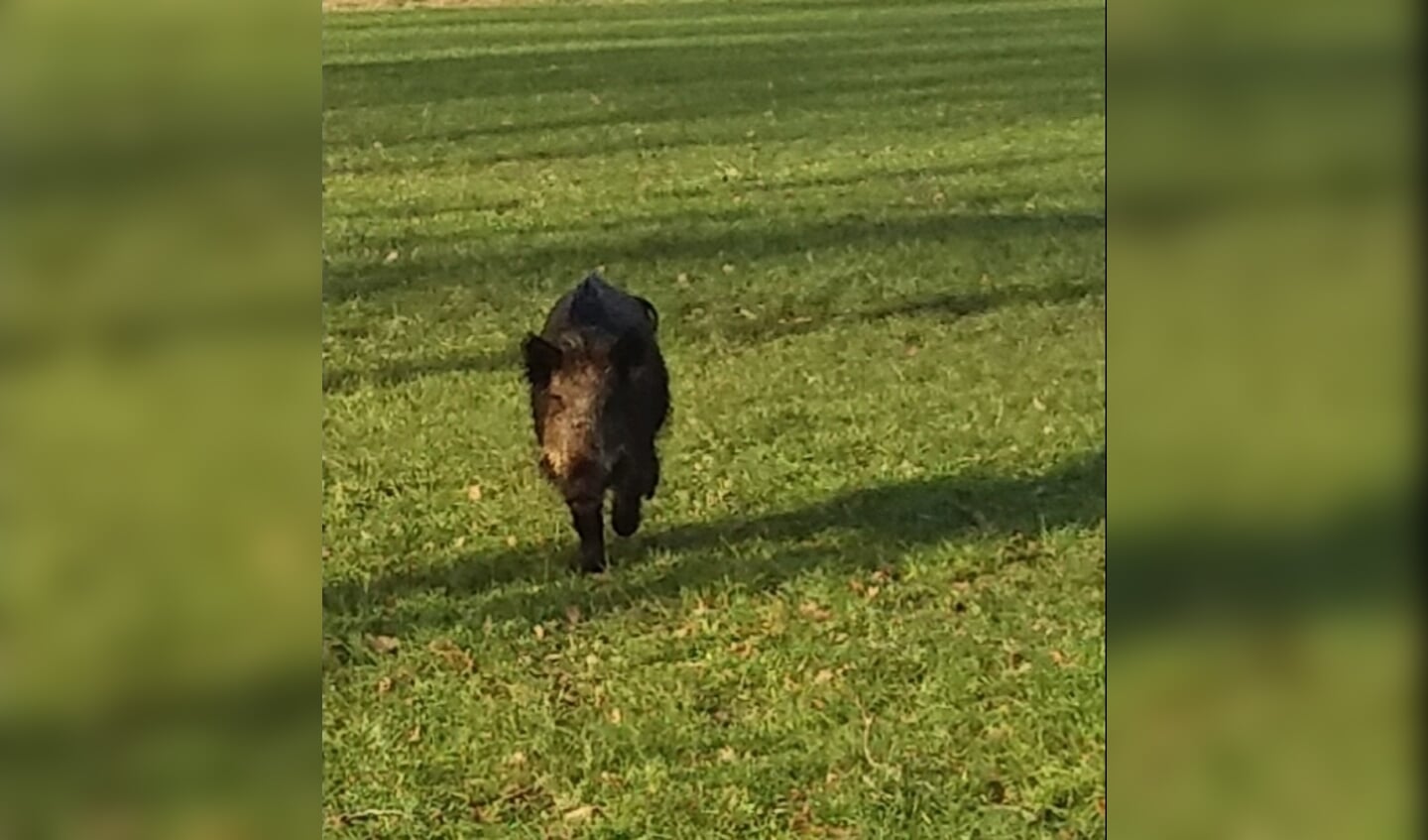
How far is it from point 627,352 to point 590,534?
A: 1.61 feet

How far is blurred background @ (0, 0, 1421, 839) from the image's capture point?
1169 mm

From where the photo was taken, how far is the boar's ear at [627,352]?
12.9ft

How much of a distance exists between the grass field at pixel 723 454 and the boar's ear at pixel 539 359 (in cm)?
56

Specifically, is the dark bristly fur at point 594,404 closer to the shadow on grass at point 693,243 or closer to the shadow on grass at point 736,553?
the shadow on grass at point 736,553

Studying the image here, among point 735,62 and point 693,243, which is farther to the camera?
point 735,62

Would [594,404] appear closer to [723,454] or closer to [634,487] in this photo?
[634,487]

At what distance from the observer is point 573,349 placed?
3932 millimetres

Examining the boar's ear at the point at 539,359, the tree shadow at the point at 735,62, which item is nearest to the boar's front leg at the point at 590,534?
the boar's ear at the point at 539,359

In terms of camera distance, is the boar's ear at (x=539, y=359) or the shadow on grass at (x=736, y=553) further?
the shadow on grass at (x=736, y=553)

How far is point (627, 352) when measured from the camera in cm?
398

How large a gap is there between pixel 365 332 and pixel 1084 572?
3.09 m
